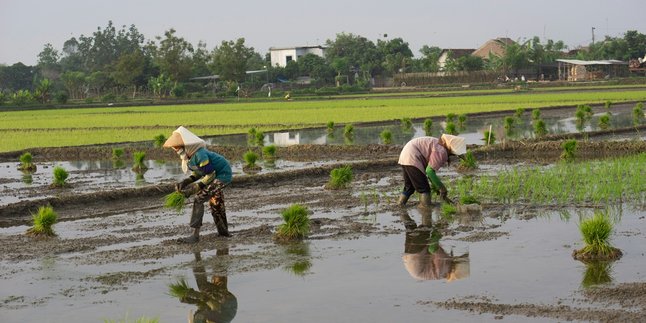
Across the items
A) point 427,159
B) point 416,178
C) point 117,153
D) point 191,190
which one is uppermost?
point 427,159

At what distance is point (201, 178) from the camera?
942cm

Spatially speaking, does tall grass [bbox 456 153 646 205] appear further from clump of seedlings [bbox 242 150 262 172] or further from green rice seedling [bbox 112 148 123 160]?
green rice seedling [bbox 112 148 123 160]

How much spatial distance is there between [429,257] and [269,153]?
10.9m

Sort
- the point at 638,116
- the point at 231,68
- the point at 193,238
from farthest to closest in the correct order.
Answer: the point at 231,68
the point at 638,116
the point at 193,238

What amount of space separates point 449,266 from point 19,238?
4.97 metres

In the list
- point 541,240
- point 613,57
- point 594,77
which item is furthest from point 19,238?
point 613,57

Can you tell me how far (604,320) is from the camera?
6012 millimetres

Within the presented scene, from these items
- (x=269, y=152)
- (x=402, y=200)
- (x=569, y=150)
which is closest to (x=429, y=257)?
(x=402, y=200)

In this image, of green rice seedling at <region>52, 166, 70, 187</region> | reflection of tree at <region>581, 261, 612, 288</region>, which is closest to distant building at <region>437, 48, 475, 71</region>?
green rice seedling at <region>52, 166, 70, 187</region>

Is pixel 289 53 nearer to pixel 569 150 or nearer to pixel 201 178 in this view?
pixel 569 150

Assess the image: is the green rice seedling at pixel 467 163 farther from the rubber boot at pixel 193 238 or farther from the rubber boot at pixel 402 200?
the rubber boot at pixel 193 238

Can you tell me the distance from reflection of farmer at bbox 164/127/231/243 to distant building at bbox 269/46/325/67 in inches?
3352

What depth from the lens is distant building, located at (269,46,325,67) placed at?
311 ft

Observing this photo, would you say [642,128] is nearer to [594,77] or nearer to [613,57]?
[594,77]
